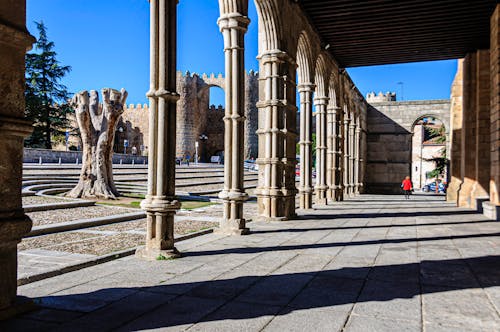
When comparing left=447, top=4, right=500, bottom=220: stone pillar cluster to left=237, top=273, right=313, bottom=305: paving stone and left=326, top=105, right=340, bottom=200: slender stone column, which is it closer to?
left=326, top=105, right=340, bottom=200: slender stone column

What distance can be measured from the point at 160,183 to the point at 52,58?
110 ft

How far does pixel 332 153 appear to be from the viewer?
14734 millimetres

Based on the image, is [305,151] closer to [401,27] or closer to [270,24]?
[270,24]

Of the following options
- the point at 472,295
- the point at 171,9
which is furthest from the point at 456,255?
the point at 171,9

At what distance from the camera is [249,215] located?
29.0ft

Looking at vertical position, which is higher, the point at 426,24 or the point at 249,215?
the point at 426,24

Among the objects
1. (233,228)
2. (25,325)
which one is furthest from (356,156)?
(25,325)

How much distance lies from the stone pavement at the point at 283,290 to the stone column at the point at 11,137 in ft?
0.97

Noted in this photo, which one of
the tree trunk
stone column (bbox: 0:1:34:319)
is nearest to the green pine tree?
the tree trunk

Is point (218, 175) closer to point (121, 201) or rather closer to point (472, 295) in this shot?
point (121, 201)

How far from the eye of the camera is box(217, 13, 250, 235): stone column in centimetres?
647

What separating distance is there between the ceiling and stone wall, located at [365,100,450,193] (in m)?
8.58

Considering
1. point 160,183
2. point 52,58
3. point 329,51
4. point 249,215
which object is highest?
point 52,58

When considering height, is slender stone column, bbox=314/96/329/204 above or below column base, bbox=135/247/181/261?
above
